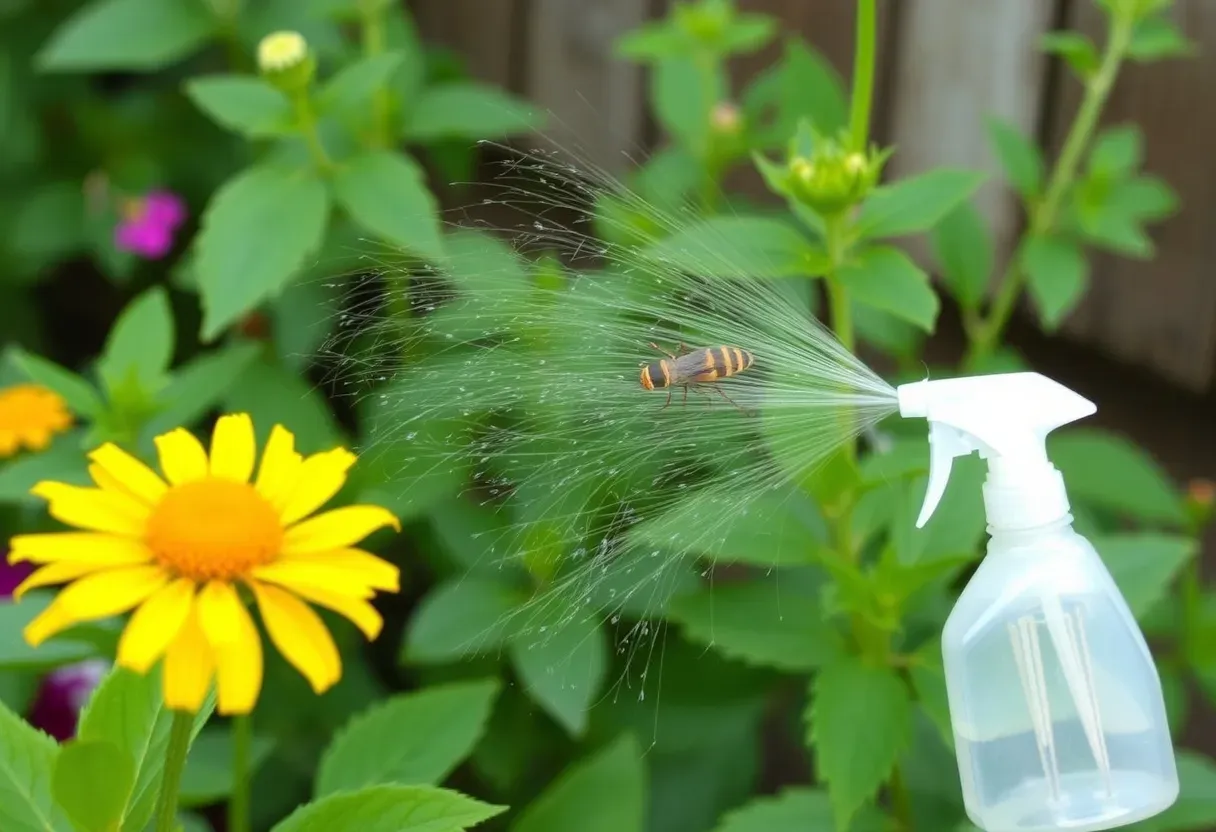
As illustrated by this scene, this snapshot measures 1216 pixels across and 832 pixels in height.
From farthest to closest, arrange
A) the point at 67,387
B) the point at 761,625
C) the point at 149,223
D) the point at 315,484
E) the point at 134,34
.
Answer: the point at 149,223 < the point at 134,34 < the point at 67,387 < the point at 761,625 < the point at 315,484

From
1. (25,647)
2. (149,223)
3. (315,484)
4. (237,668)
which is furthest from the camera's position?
(149,223)

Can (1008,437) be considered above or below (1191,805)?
above

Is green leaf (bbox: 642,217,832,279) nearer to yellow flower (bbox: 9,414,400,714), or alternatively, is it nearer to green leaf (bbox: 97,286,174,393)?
yellow flower (bbox: 9,414,400,714)

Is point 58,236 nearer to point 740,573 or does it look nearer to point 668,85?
point 668,85

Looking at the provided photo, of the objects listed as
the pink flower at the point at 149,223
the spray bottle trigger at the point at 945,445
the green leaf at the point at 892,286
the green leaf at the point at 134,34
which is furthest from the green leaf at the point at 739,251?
the pink flower at the point at 149,223

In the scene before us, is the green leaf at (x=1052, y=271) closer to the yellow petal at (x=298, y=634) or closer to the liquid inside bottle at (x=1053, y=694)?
the liquid inside bottle at (x=1053, y=694)

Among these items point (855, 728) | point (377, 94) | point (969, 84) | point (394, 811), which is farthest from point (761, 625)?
point (969, 84)

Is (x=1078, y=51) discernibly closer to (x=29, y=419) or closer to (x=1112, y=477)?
(x=1112, y=477)

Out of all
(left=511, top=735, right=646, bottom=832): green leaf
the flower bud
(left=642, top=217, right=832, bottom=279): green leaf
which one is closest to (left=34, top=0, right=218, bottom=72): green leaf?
the flower bud
